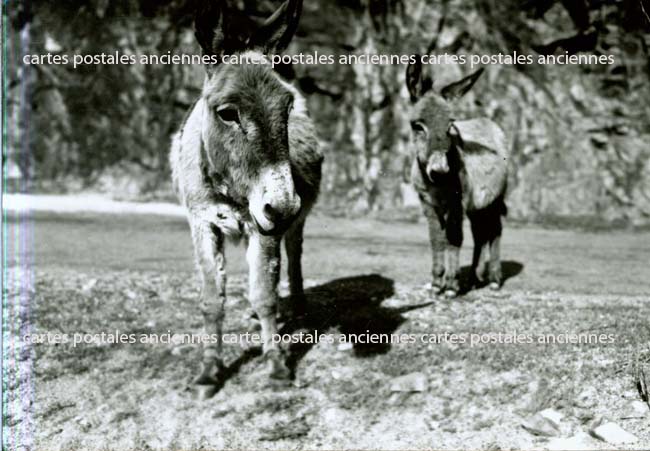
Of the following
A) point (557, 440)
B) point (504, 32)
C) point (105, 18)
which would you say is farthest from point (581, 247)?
point (105, 18)

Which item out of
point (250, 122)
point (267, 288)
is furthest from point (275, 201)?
point (267, 288)

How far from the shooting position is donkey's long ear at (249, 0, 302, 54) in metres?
3.14

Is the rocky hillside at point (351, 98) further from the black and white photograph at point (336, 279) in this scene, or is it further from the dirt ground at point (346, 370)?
the dirt ground at point (346, 370)

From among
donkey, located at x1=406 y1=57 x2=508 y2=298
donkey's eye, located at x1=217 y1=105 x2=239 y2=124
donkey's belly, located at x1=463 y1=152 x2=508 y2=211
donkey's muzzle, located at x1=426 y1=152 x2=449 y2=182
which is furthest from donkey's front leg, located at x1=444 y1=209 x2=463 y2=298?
donkey's eye, located at x1=217 y1=105 x2=239 y2=124

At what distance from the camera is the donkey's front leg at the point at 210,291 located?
3576 millimetres

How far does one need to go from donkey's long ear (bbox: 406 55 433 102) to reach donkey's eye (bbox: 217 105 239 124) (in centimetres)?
254

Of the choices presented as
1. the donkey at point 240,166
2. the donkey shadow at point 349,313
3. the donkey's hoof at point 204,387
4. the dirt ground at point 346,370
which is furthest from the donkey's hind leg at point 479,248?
the donkey's hoof at point 204,387

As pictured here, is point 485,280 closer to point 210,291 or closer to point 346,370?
point 346,370

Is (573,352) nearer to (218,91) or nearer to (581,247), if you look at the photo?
(218,91)

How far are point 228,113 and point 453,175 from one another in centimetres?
299

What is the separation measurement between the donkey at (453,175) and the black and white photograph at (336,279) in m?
0.03

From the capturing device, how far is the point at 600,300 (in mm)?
4746

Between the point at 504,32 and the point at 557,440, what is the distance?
11.5 m

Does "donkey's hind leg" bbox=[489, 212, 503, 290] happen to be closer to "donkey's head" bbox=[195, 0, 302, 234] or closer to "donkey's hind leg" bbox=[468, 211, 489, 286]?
"donkey's hind leg" bbox=[468, 211, 489, 286]
